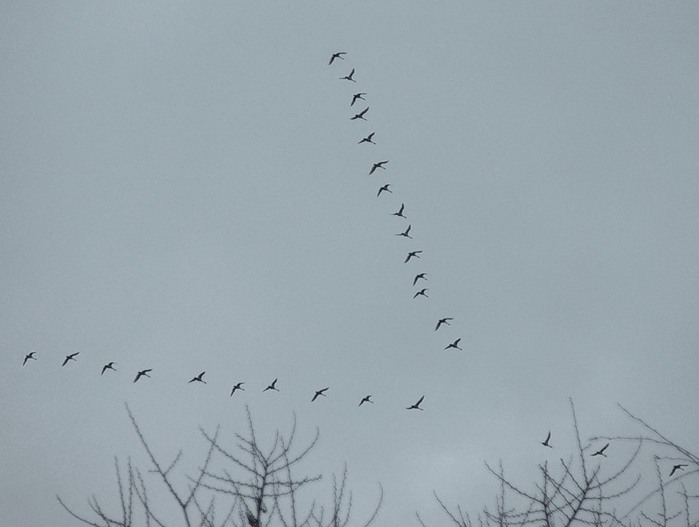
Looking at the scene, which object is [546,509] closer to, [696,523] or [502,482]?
[502,482]

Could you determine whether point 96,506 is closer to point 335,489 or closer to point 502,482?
point 335,489

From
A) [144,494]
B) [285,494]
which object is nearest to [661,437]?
[285,494]

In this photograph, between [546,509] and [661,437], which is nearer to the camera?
[661,437]

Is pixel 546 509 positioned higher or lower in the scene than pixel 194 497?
higher

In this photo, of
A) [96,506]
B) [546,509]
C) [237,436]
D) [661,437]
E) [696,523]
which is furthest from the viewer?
[237,436]

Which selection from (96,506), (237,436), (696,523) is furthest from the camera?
(237,436)

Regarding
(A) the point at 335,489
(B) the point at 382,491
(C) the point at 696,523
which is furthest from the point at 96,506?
(C) the point at 696,523

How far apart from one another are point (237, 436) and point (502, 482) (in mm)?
4546

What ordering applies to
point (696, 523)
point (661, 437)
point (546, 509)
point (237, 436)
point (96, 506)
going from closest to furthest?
1. point (661, 437)
2. point (696, 523)
3. point (96, 506)
4. point (546, 509)
5. point (237, 436)

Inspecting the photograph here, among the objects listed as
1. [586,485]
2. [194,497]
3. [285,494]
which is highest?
[586,485]

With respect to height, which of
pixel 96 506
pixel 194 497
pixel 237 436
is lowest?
pixel 96 506

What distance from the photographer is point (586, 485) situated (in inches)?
362

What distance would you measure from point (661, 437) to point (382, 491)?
5.57m

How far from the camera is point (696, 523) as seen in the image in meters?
7.36
